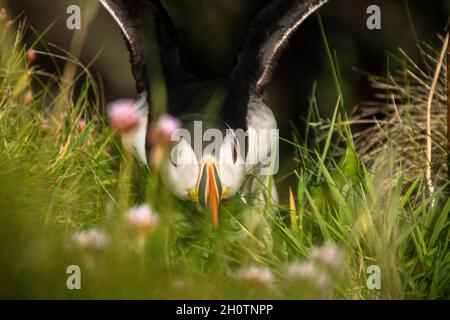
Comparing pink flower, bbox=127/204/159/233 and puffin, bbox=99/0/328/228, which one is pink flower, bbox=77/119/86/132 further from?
pink flower, bbox=127/204/159/233

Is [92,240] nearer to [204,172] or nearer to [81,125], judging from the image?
[204,172]

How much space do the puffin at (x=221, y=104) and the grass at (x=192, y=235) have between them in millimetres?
96

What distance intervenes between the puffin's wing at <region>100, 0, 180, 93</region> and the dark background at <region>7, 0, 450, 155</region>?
1047 mm

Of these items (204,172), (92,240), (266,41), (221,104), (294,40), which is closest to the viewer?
(92,240)

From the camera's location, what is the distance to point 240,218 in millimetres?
2850

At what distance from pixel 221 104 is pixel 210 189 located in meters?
0.61

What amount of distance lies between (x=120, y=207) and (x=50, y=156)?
0.55m

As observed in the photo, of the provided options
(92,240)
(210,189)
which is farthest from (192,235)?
(92,240)

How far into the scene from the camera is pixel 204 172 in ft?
9.59

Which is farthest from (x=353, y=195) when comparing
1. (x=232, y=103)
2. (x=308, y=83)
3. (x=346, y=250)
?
(x=308, y=83)

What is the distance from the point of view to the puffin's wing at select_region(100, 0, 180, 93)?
3670 millimetres

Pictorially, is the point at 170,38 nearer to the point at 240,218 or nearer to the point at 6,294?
the point at 240,218

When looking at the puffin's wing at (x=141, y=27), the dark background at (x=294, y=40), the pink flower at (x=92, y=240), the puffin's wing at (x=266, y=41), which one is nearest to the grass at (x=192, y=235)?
the pink flower at (x=92, y=240)

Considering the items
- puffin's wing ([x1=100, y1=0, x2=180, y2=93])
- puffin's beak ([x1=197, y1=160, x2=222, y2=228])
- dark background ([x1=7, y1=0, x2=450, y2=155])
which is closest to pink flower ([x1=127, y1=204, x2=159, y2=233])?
puffin's beak ([x1=197, y1=160, x2=222, y2=228])
